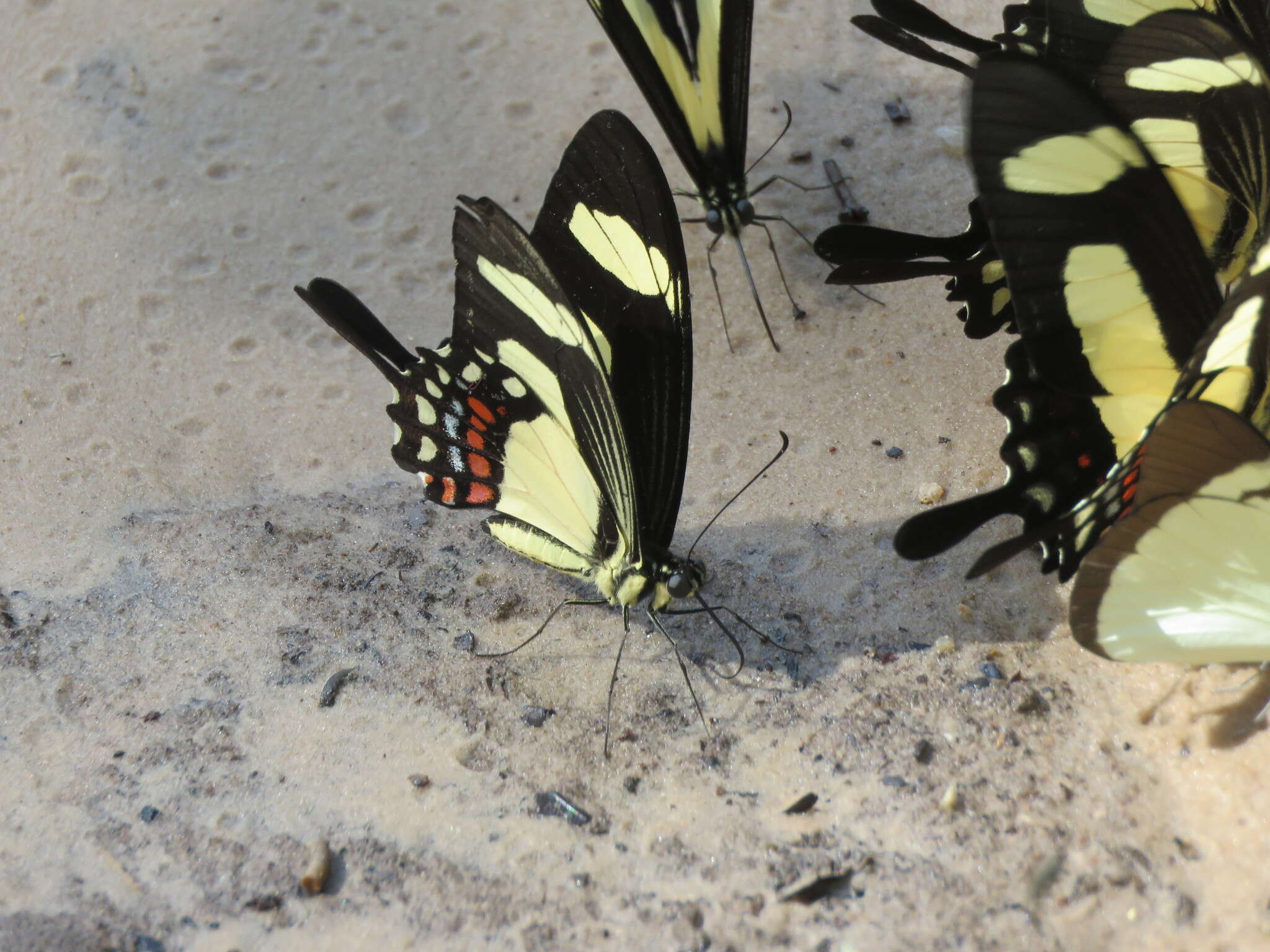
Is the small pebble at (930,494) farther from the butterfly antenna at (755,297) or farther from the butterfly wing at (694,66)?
the butterfly wing at (694,66)

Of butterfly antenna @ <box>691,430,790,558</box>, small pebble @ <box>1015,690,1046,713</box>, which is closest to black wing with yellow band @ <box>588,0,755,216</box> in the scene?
butterfly antenna @ <box>691,430,790,558</box>

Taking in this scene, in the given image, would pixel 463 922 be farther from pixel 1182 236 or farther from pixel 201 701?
pixel 1182 236

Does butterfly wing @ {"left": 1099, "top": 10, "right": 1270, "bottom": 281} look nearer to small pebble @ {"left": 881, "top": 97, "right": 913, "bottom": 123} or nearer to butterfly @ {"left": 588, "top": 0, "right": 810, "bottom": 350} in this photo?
butterfly @ {"left": 588, "top": 0, "right": 810, "bottom": 350}

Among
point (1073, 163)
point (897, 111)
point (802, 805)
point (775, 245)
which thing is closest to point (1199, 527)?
point (1073, 163)

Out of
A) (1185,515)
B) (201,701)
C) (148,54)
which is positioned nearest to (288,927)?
(201,701)

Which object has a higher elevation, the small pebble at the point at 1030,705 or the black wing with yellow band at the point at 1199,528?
the black wing with yellow band at the point at 1199,528

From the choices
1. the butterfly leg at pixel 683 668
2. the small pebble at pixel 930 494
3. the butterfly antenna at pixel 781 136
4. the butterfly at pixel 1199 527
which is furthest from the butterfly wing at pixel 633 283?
the butterfly antenna at pixel 781 136
